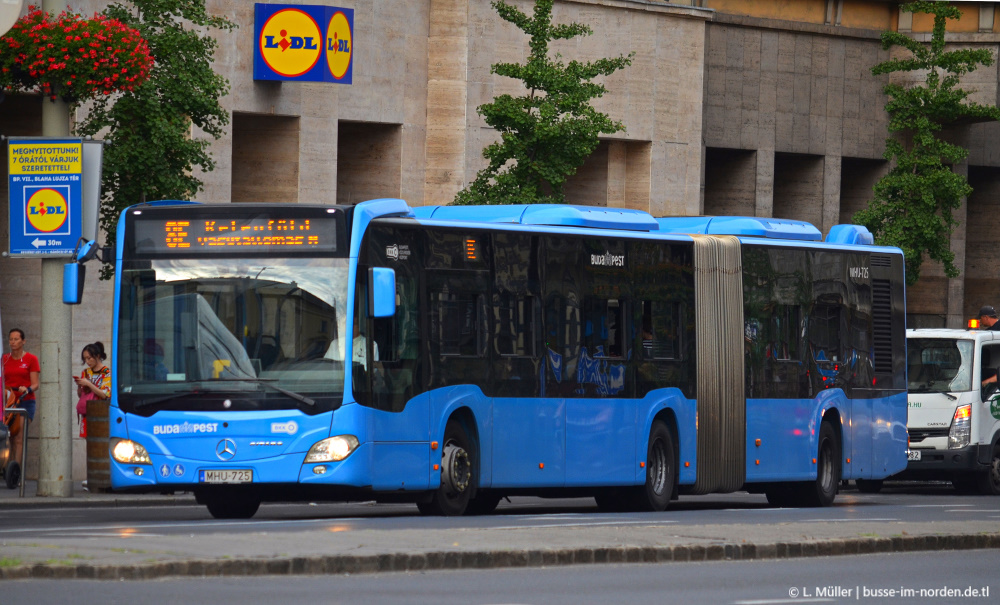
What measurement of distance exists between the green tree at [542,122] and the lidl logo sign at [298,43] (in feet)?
9.42

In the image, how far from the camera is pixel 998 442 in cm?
2828

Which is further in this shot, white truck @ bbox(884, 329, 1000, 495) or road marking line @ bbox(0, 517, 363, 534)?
white truck @ bbox(884, 329, 1000, 495)

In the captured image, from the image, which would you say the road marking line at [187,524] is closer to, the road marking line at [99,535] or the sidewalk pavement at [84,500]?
the road marking line at [99,535]

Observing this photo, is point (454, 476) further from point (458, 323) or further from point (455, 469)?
point (458, 323)

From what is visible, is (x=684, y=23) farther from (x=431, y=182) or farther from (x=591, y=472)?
(x=591, y=472)

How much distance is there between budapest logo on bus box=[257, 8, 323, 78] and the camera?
105ft

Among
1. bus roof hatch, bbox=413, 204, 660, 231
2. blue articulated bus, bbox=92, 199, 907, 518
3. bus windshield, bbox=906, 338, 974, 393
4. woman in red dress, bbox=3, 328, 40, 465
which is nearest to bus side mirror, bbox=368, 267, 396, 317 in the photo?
blue articulated bus, bbox=92, 199, 907, 518

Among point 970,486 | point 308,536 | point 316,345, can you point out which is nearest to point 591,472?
point 316,345

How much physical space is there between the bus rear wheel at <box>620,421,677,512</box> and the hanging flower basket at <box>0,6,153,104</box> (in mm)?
6677

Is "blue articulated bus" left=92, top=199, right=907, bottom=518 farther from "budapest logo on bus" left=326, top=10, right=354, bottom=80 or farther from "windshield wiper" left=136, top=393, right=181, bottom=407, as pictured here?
"budapest logo on bus" left=326, top=10, right=354, bottom=80

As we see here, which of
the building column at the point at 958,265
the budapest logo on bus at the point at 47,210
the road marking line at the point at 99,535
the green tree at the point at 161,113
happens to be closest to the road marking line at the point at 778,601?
the road marking line at the point at 99,535

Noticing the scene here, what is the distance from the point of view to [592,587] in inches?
473

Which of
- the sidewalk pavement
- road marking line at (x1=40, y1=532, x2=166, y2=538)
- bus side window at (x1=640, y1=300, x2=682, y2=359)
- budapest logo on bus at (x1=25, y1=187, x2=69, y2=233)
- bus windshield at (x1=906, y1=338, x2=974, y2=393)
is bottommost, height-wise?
the sidewalk pavement

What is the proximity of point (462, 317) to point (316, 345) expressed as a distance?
2.07 metres
